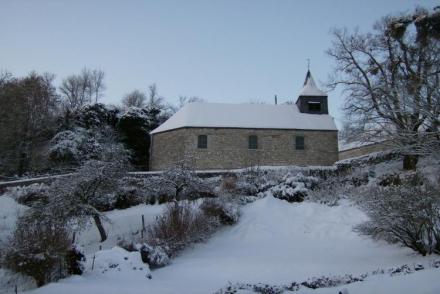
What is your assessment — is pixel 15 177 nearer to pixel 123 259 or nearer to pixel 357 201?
pixel 123 259

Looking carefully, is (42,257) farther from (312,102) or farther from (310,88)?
(310,88)

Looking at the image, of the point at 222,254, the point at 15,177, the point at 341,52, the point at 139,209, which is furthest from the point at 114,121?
the point at 222,254

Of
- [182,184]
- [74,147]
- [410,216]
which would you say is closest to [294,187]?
[182,184]

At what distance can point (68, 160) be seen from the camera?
2462 cm

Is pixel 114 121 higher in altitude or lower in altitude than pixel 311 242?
higher

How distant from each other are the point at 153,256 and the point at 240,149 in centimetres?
1512

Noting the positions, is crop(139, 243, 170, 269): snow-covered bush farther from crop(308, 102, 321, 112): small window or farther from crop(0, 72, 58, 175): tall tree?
crop(308, 102, 321, 112): small window

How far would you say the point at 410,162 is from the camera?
18797 millimetres

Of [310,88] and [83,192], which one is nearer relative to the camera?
[83,192]

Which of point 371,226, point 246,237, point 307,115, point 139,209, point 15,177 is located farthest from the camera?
point 307,115

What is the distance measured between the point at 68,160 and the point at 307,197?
17117mm

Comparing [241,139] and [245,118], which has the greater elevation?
[245,118]

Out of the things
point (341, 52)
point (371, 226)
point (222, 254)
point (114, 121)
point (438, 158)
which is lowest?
point (222, 254)

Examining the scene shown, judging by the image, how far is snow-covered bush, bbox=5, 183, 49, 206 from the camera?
57.4ft
